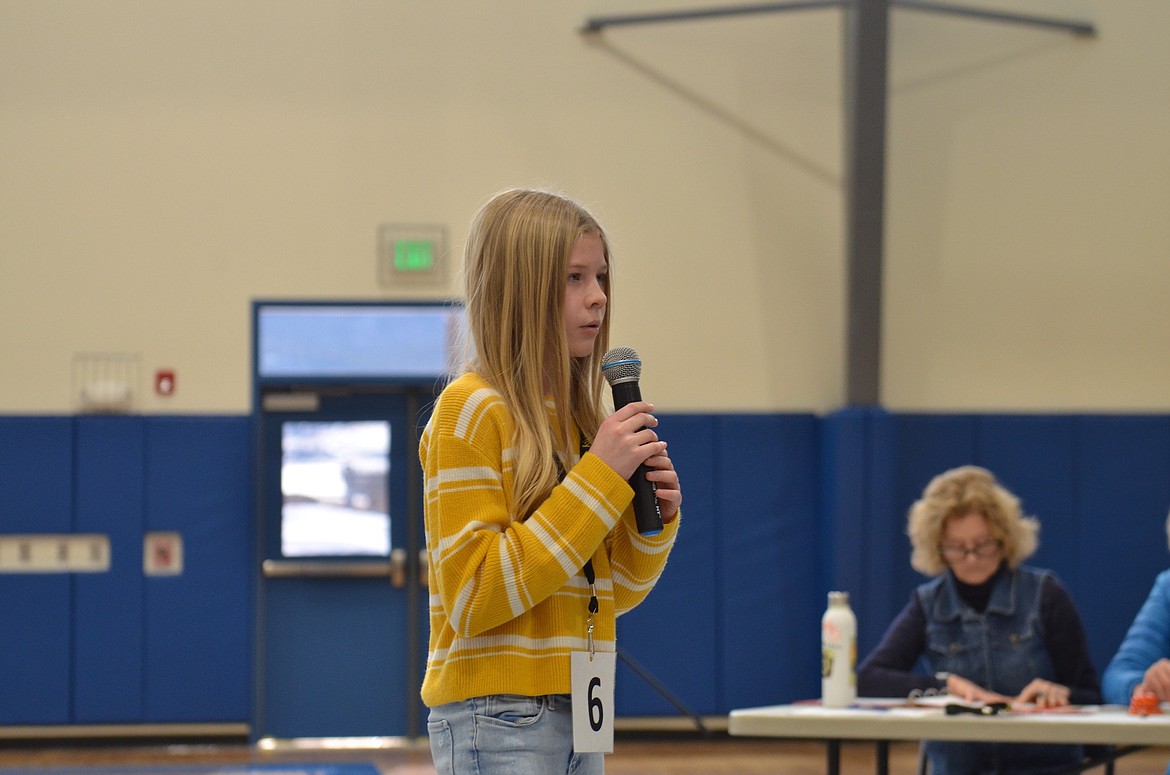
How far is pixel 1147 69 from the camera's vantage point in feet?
23.4

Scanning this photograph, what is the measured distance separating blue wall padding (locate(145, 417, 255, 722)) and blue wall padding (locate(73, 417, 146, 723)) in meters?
0.07

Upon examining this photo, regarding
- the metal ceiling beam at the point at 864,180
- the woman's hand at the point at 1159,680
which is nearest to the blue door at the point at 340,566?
the metal ceiling beam at the point at 864,180

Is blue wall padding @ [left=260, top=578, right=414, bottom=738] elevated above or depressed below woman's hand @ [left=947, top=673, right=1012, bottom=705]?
below

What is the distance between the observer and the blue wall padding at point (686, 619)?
6.80m

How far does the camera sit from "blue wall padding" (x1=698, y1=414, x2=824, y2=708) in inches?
270

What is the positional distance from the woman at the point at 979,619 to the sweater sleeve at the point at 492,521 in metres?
2.05

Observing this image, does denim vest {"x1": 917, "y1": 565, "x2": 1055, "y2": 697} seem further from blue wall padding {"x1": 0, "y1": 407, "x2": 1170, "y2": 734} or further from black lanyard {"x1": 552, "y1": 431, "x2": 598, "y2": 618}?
blue wall padding {"x1": 0, "y1": 407, "x2": 1170, "y2": 734}

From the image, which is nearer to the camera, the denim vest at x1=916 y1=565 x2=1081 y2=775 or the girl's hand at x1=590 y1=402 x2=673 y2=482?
the girl's hand at x1=590 y1=402 x2=673 y2=482

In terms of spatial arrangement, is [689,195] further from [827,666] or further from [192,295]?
[827,666]

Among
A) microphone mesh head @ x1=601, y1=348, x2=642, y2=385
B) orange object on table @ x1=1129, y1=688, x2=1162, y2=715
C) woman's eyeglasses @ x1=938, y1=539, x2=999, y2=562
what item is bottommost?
orange object on table @ x1=1129, y1=688, x2=1162, y2=715

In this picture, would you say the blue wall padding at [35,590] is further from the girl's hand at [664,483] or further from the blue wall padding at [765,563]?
the girl's hand at [664,483]

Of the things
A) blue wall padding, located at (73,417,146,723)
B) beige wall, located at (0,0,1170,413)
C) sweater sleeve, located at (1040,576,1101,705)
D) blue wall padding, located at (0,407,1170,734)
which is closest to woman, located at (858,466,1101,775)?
sweater sleeve, located at (1040,576,1101,705)

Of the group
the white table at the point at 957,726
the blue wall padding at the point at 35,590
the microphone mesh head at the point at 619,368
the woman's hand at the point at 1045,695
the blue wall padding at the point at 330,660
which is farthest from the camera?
the blue wall padding at the point at 330,660

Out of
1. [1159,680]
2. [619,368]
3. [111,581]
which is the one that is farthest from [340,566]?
[619,368]
